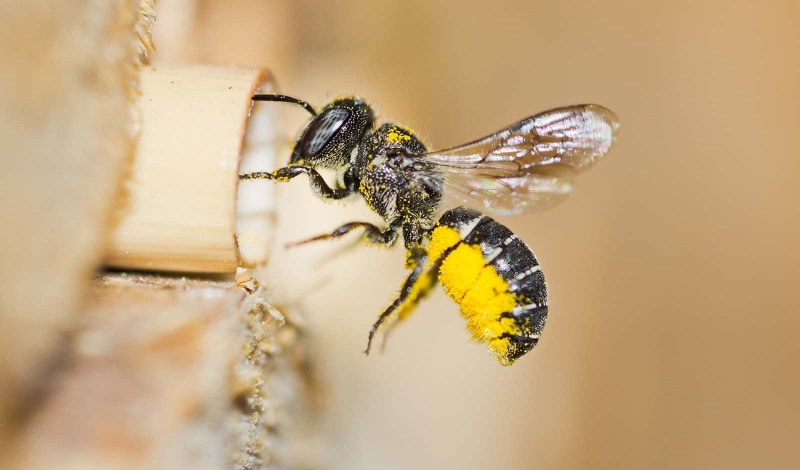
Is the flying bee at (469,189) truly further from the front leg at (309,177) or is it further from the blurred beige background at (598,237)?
the blurred beige background at (598,237)

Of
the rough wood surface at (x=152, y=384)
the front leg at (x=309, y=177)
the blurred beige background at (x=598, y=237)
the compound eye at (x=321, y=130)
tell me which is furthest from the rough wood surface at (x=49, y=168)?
the blurred beige background at (x=598, y=237)

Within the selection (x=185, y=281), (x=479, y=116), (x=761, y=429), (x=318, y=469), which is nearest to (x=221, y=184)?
(x=185, y=281)

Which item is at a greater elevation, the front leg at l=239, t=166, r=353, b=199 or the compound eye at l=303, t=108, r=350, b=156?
the compound eye at l=303, t=108, r=350, b=156

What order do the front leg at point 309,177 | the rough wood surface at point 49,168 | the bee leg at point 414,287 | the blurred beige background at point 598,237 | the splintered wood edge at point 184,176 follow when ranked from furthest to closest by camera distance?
1. the blurred beige background at point 598,237
2. the bee leg at point 414,287
3. the front leg at point 309,177
4. the splintered wood edge at point 184,176
5. the rough wood surface at point 49,168

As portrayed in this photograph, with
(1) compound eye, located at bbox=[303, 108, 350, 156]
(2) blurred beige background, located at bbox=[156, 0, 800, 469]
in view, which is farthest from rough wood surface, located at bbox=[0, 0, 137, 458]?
(2) blurred beige background, located at bbox=[156, 0, 800, 469]

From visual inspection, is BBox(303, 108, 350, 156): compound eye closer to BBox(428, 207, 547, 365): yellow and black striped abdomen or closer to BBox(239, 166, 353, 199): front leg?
BBox(239, 166, 353, 199): front leg

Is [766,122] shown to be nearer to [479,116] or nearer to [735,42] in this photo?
[735,42]

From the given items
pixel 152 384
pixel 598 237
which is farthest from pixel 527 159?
pixel 152 384
